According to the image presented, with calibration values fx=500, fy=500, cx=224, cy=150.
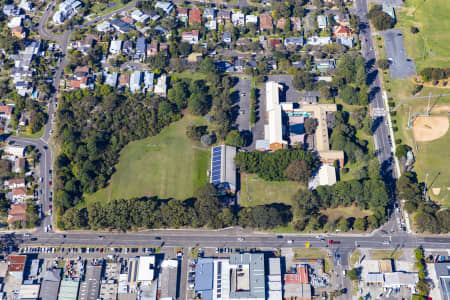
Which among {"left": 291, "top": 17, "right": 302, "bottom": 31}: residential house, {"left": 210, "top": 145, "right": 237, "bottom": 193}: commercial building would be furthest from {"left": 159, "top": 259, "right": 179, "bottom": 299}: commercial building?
{"left": 291, "top": 17, "right": 302, "bottom": 31}: residential house

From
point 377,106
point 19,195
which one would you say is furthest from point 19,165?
point 377,106

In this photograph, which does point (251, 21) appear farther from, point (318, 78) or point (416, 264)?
point (416, 264)

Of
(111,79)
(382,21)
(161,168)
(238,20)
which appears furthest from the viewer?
(238,20)

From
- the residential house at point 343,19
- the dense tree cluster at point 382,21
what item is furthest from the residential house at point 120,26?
the dense tree cluster at point 382,21

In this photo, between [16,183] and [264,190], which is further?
[16,183]

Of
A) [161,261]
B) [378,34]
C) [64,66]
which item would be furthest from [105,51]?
[378,34]

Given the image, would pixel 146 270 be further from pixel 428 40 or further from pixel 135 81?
pixel 428 40

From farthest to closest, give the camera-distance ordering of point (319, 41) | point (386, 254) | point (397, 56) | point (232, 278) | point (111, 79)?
point (319, 41) → point (397, 56) → point (111, 79) → point (386, 254) → point (232, 278)

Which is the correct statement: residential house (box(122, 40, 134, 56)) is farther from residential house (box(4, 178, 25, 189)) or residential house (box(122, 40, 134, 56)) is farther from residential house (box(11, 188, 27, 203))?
residential house (box(11, 188, 27, 203))
